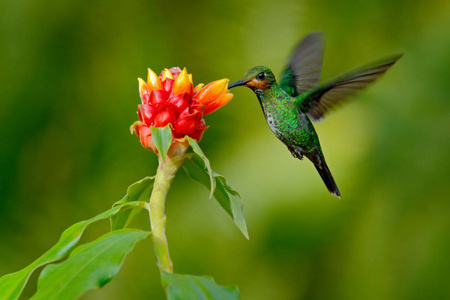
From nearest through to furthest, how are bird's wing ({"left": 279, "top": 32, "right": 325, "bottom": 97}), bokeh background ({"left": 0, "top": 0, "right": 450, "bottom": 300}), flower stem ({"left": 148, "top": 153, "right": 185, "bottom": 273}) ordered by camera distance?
flower stem ({"left": 148, "top": 153, "right": 185, "bottom": 273})
bird's wing ({"left": 279, "top": 32, "right": 325, "bottom": 97})
bokeh background ({"left": 0, "top": 0, "right": 450, "bottom": 300})

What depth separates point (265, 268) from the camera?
2854mm

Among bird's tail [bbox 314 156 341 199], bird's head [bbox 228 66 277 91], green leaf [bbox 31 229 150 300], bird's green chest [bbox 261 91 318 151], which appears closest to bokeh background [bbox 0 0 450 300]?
bird's tail [bbox 314 156 341 199]

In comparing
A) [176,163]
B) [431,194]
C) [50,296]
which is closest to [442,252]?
[431,194]

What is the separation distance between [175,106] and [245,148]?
1990mm

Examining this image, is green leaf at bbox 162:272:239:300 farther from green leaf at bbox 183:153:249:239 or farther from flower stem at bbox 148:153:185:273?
green leaf at bbox 183:153:249:239

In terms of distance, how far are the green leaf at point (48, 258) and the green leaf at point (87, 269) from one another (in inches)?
2.6

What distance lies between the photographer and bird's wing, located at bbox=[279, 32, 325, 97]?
1565 mm

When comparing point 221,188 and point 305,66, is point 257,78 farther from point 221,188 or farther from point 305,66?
point 221,188

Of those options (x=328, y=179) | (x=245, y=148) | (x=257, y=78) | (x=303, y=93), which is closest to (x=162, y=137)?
(x=257, y=78)

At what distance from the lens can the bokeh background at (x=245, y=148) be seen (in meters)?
2.82

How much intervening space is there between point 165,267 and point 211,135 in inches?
87.2

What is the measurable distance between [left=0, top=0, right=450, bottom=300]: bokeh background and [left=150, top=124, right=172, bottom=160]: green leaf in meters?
1.88

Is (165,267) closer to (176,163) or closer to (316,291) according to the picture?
(176,163)

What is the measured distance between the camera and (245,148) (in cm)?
295
